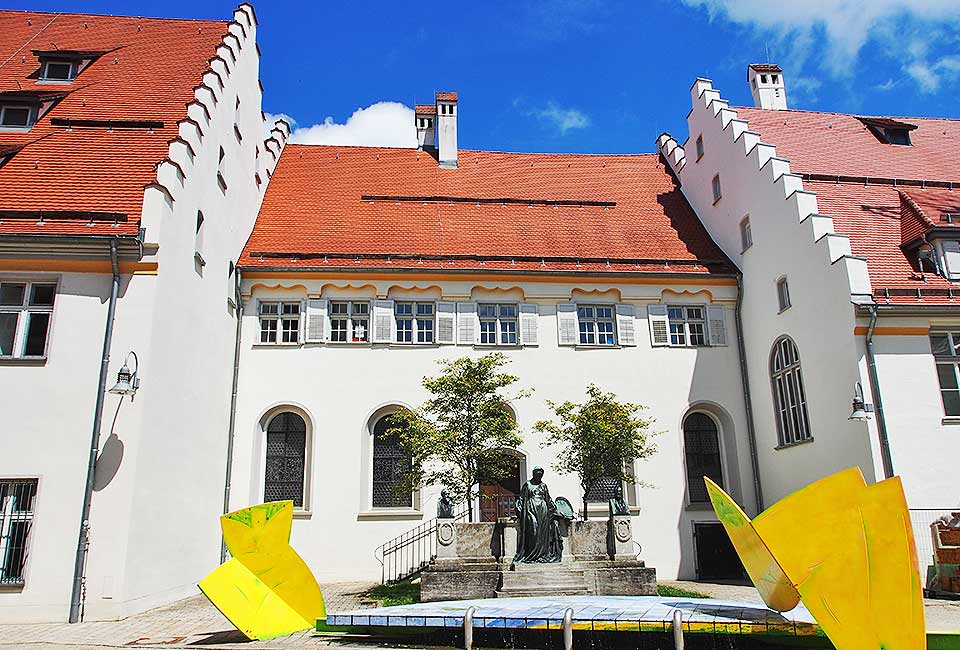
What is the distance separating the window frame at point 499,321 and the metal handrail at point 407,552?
4.46m

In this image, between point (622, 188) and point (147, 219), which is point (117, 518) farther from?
point (622, 188)

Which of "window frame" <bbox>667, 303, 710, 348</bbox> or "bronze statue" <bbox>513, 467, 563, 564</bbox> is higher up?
"window frame" <bbox>667, 303, 710, 348</bbox>

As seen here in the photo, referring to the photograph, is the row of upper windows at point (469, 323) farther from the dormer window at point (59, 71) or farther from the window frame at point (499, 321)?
the dormer window at point (59, 71)

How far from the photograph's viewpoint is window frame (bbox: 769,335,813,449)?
689 inches

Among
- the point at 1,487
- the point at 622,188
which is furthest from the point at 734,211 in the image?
the point at 1,487

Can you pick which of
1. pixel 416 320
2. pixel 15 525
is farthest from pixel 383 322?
pixel 15 525

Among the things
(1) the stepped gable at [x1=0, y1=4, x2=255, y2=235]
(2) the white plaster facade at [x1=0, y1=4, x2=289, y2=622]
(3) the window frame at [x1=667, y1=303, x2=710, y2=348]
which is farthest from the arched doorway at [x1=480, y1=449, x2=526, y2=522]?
(1) the stepped gable at [x1=0, y1=4, x2=255, y2=235]

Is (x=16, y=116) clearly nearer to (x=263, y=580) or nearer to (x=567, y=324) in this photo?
(x=263, y=580)

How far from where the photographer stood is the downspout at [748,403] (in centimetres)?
1911

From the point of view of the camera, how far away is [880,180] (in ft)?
67.4

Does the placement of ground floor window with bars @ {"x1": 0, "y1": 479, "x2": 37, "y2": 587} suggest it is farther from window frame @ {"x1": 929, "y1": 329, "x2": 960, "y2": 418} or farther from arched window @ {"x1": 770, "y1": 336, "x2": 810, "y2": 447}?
window frame @ {"x1": 929, "y1": 329, "x2": 960, "y2": 418}

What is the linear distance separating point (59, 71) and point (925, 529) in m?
23.0

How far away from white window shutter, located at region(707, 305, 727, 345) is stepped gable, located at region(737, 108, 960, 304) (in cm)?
369

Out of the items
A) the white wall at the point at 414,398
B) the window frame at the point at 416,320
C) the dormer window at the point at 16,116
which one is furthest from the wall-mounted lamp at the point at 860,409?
the dormer window at the point at 16,116
